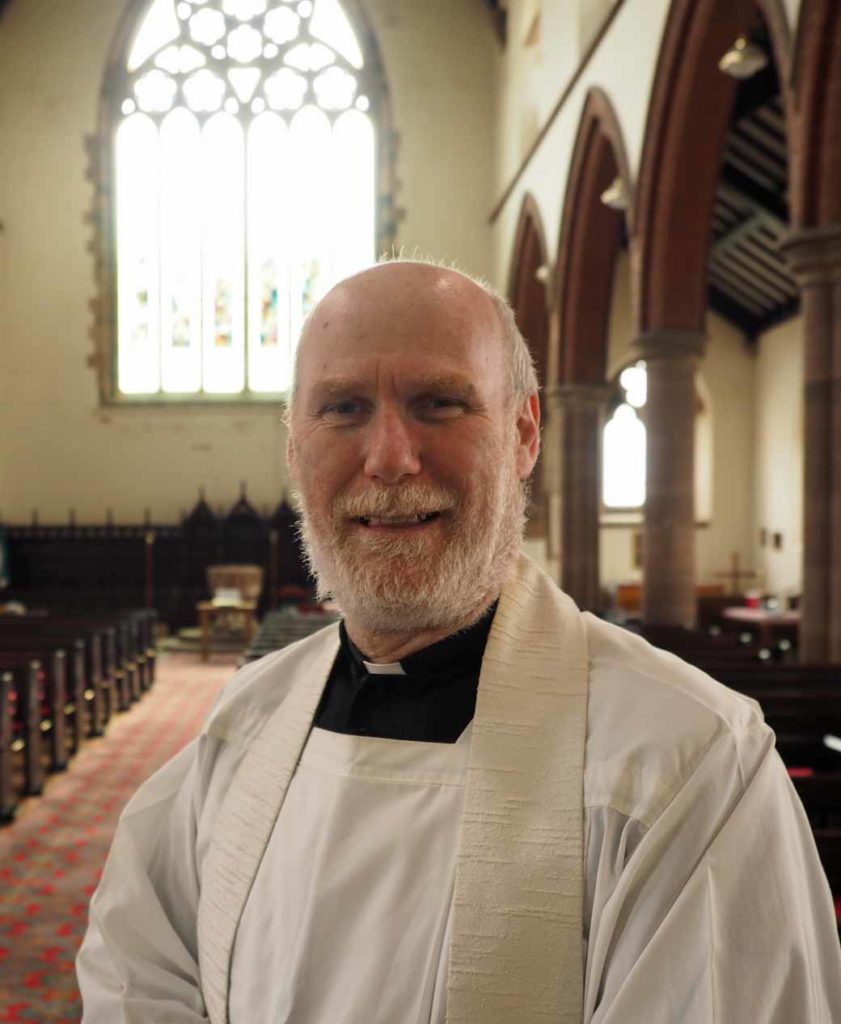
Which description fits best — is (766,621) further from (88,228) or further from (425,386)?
(88,228)

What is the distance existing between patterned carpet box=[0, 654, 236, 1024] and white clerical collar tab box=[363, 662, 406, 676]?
7.45ft

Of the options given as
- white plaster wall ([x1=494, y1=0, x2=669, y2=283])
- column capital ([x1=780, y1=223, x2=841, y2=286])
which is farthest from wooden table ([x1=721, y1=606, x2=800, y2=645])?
column capital ([x1=780, y1=223, x2=841, y2=286])

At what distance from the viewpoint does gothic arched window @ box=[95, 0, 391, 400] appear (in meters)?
14.9

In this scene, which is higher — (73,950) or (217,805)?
(217,805)

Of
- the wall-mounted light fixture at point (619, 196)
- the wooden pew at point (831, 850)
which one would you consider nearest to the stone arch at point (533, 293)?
the wall-mounted light fixture at point (619, 196)

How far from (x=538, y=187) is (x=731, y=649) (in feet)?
23.9

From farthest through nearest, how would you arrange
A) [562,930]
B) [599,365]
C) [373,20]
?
[373,20]
[599,365]
[562,930]

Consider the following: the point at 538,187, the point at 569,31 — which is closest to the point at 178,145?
the point at 538,187

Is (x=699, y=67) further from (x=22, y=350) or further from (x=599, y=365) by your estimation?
(x=22, y=350)

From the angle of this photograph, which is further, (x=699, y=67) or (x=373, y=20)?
(x=373, y=20)

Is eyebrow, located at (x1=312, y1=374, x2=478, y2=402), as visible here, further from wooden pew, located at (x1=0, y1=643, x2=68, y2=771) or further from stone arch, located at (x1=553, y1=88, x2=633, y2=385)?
stone arch, located at (x1=553, y1=88, x2=633, y2=385)

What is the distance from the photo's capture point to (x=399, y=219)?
581 inches

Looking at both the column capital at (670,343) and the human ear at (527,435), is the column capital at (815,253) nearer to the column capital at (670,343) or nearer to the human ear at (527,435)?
the column capital at (670,343)

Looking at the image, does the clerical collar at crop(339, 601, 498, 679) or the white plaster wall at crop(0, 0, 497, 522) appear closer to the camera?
the clerical collar at crop(339, 601, 498, 679)
